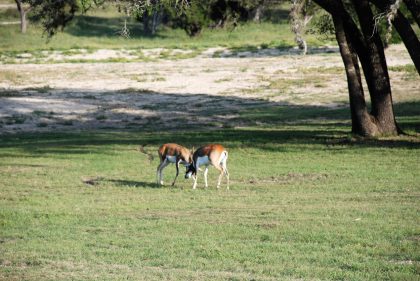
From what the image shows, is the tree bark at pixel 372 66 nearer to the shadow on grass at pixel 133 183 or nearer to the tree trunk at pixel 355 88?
the tree trunk at pixel 355 88

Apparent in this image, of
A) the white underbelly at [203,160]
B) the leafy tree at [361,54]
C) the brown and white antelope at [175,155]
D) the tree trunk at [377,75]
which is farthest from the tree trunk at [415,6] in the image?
the white underbelly at [203,160]

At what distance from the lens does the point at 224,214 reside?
15742 mm

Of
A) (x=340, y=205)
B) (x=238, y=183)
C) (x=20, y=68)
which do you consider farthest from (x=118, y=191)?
(x=20, y=68)

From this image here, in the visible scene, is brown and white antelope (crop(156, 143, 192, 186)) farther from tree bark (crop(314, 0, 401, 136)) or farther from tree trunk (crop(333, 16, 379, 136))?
tree bark (crop(314, 0, 401, 136))

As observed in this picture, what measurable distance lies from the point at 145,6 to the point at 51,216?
29.7ft

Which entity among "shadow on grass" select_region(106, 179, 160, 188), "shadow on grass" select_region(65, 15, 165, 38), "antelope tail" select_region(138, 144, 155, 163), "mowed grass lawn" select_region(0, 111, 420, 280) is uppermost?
"mowed grass lawn" select_region(0, 111, 420, 280)

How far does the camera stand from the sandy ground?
37000mm

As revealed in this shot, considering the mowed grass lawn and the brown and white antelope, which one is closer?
the mowed grass lawn

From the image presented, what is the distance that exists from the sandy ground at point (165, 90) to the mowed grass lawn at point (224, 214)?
8.60 m

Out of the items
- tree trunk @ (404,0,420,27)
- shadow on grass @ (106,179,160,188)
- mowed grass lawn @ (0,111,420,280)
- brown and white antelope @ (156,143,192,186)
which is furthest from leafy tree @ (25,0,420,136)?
brown and white antelope @ (156,143,192,186)

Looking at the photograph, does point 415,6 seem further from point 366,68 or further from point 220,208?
point 220,208

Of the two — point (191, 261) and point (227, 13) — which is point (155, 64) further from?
point (191, 261)

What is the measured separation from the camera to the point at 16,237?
46.0 ft

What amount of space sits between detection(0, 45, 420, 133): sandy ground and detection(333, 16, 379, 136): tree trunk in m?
8.33
